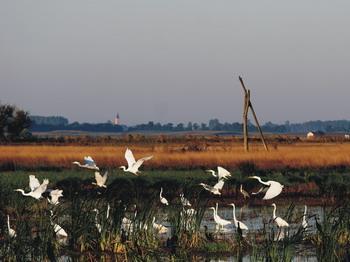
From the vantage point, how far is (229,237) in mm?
16500

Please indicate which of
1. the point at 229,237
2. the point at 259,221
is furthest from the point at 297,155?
the point at 229,237

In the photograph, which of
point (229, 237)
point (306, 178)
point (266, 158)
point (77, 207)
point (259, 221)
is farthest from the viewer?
point (266, 158)

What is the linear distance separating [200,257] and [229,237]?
2.11m

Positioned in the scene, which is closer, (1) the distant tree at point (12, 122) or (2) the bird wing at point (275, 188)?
(2) the bird wing at point (275, 188)

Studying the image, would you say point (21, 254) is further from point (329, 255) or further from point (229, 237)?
point (229, 237)

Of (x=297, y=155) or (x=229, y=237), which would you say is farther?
(x=297, y=155)

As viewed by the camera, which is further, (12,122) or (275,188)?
(12,122)

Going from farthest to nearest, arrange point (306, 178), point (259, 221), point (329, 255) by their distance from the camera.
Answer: point (306, 178), point (259, 221), point (329, 255)

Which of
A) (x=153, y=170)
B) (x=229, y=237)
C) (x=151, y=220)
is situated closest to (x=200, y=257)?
(x=151, y=220)

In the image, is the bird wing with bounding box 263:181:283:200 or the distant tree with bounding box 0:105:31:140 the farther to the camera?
the distant tree with bounding box 0:105:31:140

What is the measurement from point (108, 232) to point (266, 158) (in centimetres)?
2621

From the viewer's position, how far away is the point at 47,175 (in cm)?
3189

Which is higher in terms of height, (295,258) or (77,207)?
(77,207)

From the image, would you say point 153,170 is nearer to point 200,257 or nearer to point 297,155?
point 297,155
